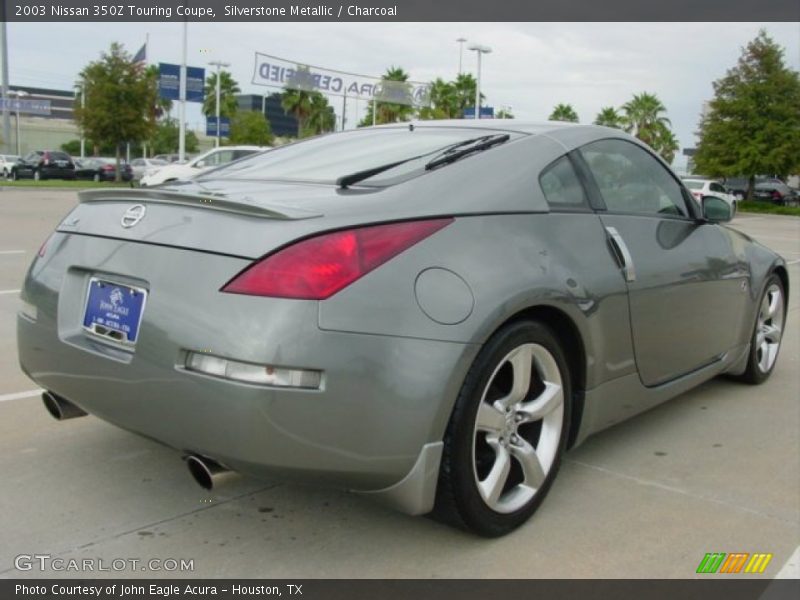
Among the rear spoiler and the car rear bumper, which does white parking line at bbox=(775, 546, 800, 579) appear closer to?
the car rear bumper

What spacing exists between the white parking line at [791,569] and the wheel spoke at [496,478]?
37.6 inches

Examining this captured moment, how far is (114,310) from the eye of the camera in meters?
2.56

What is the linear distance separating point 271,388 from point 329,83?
36.0 metres

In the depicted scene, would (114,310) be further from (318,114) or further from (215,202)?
(318,114)

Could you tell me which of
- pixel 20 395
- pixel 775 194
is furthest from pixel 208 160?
pixel 775 194

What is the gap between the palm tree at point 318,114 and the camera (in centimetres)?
6631

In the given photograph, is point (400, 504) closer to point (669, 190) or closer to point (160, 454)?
point (160, 454)

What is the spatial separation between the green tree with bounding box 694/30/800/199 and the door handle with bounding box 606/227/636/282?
33.4m

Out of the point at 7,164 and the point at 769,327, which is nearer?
the point at 769,327

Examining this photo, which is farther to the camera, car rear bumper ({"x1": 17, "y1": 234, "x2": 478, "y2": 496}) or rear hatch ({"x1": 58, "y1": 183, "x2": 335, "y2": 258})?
rear hatch ({"x1": 58, "y1": 183, "x2": 335, "y2": 258})

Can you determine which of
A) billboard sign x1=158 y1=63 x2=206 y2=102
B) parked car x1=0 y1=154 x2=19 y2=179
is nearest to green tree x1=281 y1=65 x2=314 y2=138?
parked car x1=0 y1=154 x2=19 y2=179

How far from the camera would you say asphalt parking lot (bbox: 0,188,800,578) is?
8.48 ft

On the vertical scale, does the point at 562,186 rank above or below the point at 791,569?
above

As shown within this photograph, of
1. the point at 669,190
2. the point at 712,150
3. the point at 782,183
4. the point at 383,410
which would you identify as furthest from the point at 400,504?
the point at 782,183
